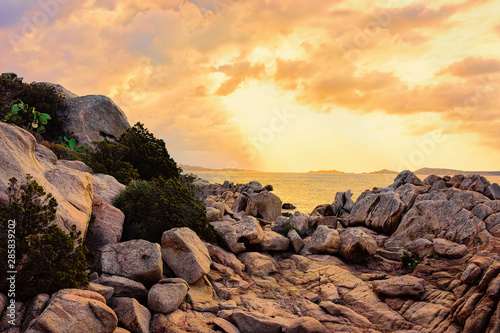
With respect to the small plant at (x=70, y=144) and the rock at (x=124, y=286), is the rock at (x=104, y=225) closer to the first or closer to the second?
the rock at (x=124, y=286)

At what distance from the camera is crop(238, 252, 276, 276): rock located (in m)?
14.2

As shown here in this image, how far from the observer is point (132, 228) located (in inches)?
491

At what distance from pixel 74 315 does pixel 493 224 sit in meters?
18.7

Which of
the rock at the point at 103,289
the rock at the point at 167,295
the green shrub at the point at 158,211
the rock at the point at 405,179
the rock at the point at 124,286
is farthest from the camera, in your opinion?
the rock at the point at 405,179

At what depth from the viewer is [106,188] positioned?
14773 millimetres

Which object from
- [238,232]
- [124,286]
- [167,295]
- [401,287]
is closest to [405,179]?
[401,287]

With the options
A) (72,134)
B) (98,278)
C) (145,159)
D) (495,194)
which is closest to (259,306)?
(98,278)

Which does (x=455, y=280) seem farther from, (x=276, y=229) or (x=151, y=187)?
(x=151, y=187)

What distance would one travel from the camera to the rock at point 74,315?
5753 millimetres

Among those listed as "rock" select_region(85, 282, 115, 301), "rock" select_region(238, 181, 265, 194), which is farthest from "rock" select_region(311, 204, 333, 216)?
"rock" select_region(85, 282, 115, 301)

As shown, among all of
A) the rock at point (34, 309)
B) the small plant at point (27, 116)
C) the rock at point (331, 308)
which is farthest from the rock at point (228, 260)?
the small plant at point (27, 116)

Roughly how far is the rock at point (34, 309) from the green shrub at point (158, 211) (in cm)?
561

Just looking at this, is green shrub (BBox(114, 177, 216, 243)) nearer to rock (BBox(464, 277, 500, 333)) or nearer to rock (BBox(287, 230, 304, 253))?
rock (BBox(287, 230, 304, 253))

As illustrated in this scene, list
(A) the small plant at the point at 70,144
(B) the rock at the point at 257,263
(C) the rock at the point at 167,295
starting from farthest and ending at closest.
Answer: (A) the small plant at the point at 70,144, (B) the rock at the point at 257,263, (C) the rock at the point at 167,295
